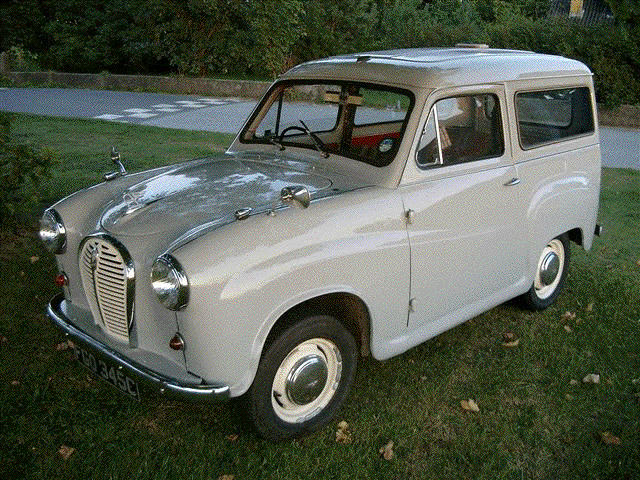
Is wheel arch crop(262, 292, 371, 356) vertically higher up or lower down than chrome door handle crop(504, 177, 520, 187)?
lower down

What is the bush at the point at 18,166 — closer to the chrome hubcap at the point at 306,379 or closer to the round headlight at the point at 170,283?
the round headlight at the point at 170,283

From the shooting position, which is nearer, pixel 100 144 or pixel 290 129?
pixel 290 129

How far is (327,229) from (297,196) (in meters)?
0.22

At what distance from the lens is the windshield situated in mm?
3674

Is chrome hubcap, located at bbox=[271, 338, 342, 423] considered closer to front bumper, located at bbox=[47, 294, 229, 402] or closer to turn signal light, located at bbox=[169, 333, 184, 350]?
front bumper, located at bbox=[47, 294, 229, 402]

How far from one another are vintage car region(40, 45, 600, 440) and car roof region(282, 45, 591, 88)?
0.01 m

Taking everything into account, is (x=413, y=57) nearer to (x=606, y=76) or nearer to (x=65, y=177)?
(x=65, y=177)

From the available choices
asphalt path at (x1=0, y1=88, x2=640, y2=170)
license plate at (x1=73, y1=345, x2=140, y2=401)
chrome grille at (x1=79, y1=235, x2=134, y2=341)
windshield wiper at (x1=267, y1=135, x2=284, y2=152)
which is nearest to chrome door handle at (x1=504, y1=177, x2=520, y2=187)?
windshield wiper at (x1=267, y1=135, x2=284, y2=152)

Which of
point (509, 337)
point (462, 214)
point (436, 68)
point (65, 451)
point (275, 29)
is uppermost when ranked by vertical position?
point (275, 29)

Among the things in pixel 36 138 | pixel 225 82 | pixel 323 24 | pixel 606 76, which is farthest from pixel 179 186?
pixel 323 24

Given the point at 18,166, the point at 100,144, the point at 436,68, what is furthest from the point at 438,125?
the point at 100,144

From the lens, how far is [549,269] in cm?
470

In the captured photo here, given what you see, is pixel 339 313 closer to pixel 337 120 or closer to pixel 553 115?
pixel 337 120

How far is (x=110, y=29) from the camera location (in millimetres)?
18641
